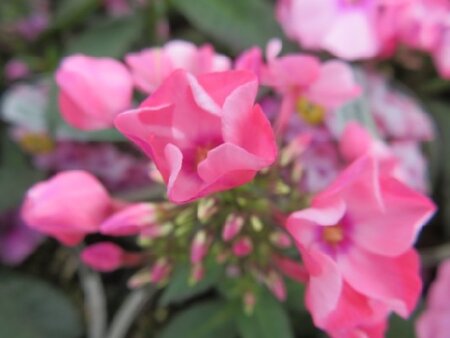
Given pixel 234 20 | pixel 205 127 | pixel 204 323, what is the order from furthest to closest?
1. pixel 234 20
2. pixel 204 323
3. pixel 205 127

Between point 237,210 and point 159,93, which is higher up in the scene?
point 159,93

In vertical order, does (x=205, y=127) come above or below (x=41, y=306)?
above

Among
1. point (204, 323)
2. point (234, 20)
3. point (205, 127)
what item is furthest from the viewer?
point (234, 20)

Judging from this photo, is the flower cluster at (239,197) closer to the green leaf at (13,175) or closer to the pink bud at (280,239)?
the pink bud at (280,239)

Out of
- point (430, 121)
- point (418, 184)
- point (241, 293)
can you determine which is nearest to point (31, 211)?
point (241, 293)

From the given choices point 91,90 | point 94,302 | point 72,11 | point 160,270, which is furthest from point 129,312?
point 72,11

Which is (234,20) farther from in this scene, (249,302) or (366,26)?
(249,302)

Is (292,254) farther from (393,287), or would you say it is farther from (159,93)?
(159,93)
